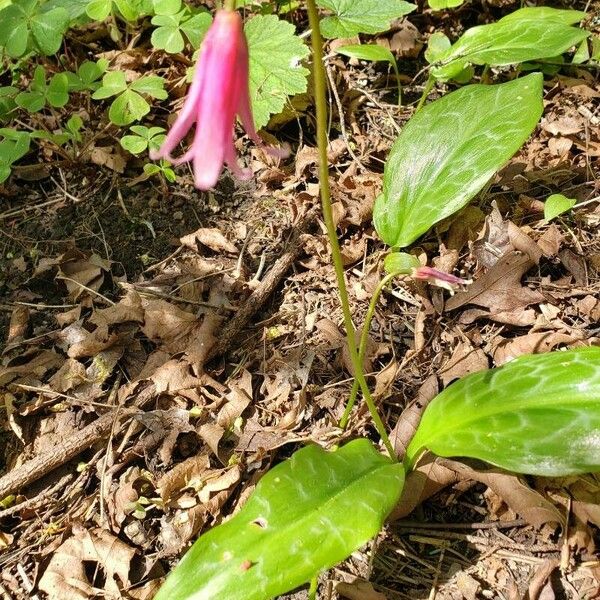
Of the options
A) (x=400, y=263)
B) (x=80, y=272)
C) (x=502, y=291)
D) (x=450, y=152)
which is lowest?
(x=502, y=291)

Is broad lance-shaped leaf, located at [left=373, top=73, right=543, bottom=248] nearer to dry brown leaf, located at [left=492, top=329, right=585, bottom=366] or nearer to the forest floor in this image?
the forest floor

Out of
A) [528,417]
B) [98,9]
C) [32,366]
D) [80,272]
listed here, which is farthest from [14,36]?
[528,417]

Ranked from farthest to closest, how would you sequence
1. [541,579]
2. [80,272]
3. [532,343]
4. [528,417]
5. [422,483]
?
[80,272], [532,343], [422,483], [541,579], [528,417]

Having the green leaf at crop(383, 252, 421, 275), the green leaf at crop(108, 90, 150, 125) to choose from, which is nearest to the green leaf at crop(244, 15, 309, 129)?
the green leaf at crop(108, 90, 150, 125)

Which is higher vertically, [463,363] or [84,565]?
[463,363]

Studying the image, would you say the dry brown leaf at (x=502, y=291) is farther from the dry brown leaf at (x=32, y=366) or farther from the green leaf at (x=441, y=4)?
the dry brown leaf at (x=32, y=366)

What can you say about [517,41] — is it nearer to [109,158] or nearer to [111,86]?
[111,86]
